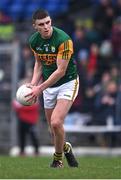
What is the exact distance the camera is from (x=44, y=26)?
12180mm

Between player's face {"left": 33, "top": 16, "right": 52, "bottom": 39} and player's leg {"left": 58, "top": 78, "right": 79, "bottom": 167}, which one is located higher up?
player's face {"left": 33, "top": 16, "right": 52, "bottom": 39}

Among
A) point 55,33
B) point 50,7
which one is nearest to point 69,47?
point 55,33

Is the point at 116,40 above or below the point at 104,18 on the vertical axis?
below

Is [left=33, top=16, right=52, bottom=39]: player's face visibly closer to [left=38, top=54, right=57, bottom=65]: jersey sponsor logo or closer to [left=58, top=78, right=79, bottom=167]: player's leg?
[left=38, top=54, right=57, bottom=65]: jersey sponsor logo

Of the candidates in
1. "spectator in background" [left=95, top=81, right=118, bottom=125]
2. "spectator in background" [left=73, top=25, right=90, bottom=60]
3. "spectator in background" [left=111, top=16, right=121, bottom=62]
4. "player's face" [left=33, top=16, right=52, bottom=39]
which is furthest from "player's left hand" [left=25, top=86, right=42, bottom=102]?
"spectator in background" [left=73, top=25, right=90, bottom=60]

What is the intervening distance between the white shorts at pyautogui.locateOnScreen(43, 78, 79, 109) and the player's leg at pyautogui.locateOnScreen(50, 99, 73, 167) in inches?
4.2

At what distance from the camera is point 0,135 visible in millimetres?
22328

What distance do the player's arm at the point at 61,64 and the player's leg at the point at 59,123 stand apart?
14.8 inches

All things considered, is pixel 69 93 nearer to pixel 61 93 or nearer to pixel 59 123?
pixel 61 93

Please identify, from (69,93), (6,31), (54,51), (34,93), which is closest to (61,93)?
(69,93)

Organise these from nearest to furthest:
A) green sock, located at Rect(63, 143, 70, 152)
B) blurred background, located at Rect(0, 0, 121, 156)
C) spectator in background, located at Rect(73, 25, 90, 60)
Result: green sock, located at Rect(63, 143, 70, 152) → blurred background, located at Rect(0, 0, 121, 156) → spectator in background, located at Rect(73, 25, 90, 60)

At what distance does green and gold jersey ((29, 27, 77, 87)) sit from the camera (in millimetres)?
12281

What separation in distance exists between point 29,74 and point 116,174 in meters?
10.0

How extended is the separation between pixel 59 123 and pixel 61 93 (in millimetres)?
581
